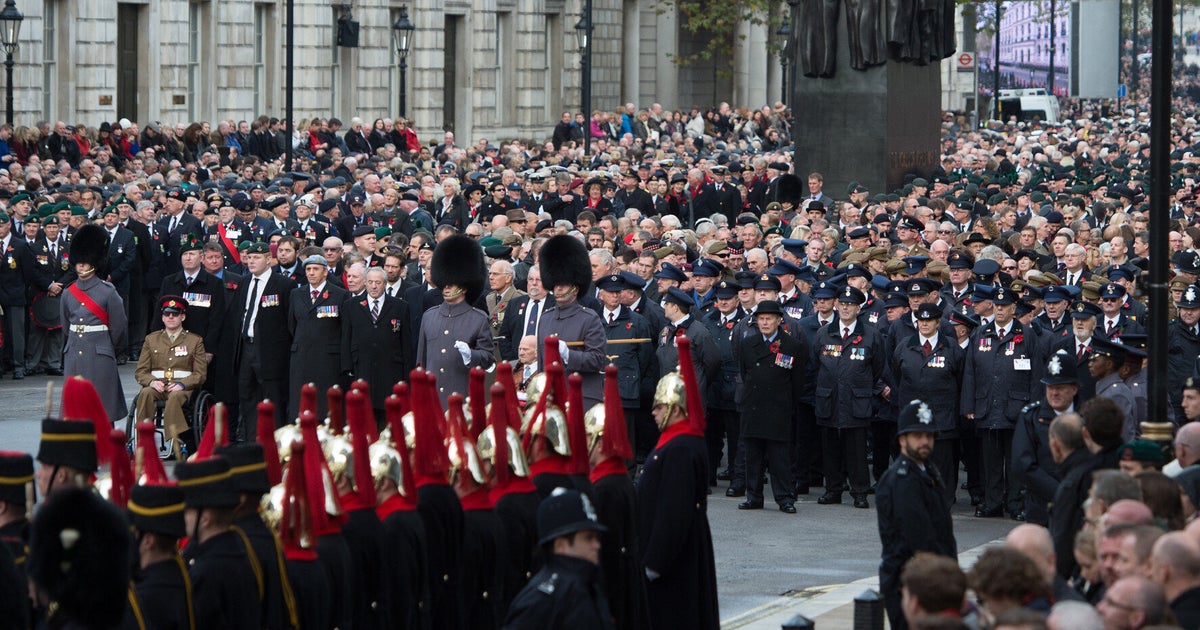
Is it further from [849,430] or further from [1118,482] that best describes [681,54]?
[1118,482]

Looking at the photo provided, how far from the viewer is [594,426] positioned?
36.3ft

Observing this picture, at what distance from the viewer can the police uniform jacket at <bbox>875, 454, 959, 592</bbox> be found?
425 inches

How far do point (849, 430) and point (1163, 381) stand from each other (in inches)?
248

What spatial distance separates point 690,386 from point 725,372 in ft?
20.4

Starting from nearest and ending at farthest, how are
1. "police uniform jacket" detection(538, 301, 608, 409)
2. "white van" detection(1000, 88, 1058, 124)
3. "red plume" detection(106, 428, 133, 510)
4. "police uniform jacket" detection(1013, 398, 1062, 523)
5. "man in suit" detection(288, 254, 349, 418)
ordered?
"red plume" detection(106, 428, 133, 510)
"police uniform jacket" detection(1013, 398, 1062, 523)
"police uniform jacket" detection(538, 301, 608, 409)
"man in suit" detection(288, 254, 349, 418)
"white van" detection(1000, 88, 1058, 124)

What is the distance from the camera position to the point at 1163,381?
10.7 m

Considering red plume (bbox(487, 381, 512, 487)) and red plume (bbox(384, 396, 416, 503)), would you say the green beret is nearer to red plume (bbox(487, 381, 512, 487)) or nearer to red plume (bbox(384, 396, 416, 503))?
red plume (bbox(487, 381, 512, 487))

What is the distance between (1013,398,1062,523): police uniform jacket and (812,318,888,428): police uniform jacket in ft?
10.0

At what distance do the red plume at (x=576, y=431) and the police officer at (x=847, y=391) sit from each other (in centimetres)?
632

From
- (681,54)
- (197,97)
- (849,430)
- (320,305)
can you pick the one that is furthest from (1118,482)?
(681,54)

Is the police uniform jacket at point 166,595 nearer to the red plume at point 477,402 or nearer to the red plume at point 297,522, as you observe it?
the red plume at point 297,522

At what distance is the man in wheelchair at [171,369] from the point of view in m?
17.5

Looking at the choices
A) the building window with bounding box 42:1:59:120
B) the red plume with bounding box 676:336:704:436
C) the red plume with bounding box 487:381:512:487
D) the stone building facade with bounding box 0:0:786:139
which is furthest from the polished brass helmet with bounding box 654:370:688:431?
the building window with bounding box 42:1:59:120

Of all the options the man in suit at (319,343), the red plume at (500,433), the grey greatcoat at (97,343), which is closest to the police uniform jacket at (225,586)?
the red plume at (500,433)
